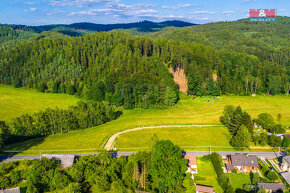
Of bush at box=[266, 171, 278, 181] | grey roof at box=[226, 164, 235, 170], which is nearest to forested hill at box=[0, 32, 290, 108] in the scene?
grey roof at box=[226, 164, 235, 170]

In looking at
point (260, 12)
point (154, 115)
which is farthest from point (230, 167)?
point (260, 12)

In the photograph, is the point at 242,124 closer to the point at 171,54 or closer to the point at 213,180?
the point at 213,180

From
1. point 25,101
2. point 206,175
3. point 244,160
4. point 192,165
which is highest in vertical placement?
point 25,101

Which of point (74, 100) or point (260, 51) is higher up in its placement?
point (260, 51)

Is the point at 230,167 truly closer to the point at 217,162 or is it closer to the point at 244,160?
the point at 217,162

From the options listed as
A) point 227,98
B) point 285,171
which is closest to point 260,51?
point 227,98
